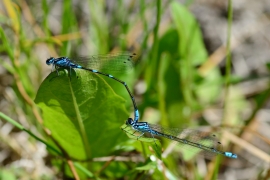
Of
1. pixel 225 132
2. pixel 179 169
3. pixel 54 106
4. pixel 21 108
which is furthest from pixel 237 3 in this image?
pixel 54 106

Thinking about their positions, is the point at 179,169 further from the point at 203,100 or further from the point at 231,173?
the point at 203,100

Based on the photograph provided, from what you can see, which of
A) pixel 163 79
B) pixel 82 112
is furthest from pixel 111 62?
pixel 163 79

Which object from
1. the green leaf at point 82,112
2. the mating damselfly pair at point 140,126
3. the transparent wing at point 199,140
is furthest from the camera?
the transparent wing at point 199,140

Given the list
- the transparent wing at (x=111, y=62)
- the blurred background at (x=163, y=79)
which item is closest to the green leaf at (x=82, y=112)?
the blurred background at (x=163, y=79)

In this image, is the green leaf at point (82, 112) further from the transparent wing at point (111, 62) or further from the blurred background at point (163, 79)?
the transparent wing at point (111, 62)

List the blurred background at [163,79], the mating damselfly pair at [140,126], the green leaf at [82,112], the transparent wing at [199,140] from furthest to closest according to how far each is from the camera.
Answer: the blurred background at [163,79] → the transparent wing at [199,140] → the mating damselfly pair at [140,126] → the green leaf at [82,112]

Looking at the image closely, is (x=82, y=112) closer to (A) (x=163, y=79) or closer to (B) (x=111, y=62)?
(B) (x=111, y=62)
